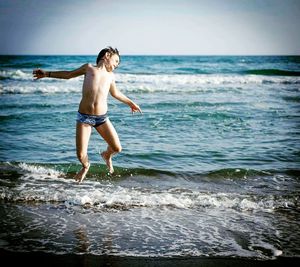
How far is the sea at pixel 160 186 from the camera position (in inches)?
185

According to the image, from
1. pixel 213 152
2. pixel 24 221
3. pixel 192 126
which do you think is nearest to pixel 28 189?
pixel 24 221

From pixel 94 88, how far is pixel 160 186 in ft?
9.55

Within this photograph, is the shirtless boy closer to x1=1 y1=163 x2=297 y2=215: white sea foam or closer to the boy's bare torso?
the boy's bare torso

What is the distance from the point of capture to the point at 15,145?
10.3 m

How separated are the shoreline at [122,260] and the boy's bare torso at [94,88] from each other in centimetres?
205

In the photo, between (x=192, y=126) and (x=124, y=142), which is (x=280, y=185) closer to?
(x=124, y=142)

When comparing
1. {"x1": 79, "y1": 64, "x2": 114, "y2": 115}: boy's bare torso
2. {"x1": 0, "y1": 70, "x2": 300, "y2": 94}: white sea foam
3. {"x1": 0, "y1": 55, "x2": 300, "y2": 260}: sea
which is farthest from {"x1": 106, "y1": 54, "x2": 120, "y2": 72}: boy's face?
{"x1": 0, "y1": 70, "x2": 300, "y2": 94}: white sea foam

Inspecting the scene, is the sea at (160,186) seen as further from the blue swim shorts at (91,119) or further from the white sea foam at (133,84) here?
the white sea foam at (133,84)

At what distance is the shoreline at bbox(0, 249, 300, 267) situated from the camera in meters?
4.01

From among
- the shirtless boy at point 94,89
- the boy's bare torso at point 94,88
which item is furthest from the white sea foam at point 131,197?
the boy's bare torso at point 94,88

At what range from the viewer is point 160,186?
7.22 meters

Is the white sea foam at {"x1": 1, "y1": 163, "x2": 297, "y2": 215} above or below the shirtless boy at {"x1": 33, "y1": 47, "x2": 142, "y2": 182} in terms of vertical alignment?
below

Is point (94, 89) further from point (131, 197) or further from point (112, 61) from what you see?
point (131, 197)

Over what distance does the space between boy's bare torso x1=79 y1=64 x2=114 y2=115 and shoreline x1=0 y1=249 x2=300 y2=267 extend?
205 cm
